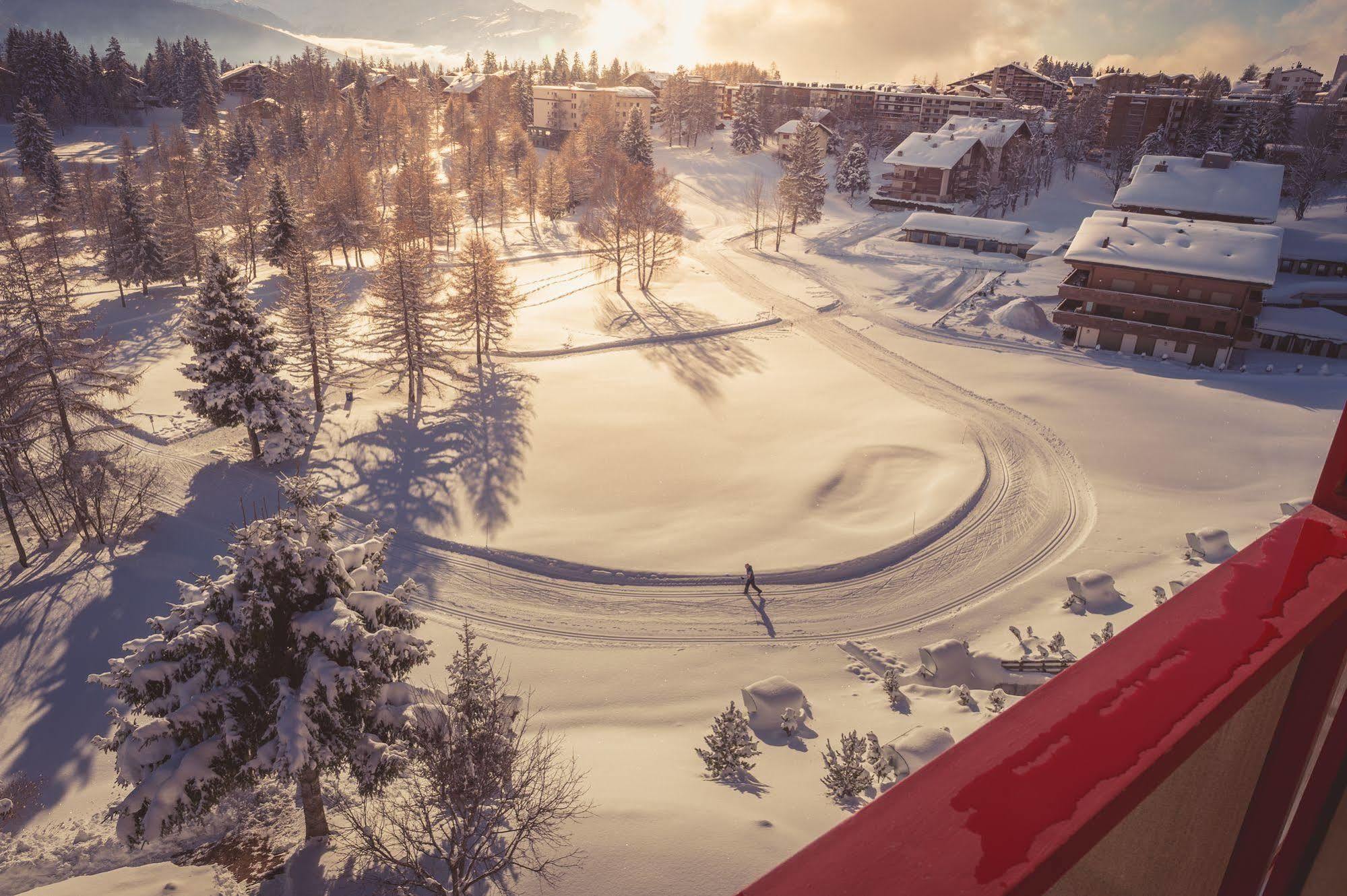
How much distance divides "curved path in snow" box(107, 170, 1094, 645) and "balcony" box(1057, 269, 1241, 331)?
18116mm

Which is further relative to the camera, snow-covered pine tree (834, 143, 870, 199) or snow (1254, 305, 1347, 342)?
snow-covered pine tree (834, 143, 870, 199)

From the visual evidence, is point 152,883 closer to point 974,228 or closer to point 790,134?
point 974,228

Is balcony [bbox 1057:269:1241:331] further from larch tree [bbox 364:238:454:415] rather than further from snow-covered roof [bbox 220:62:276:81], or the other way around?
snow-covered roof [bbox 220:62:276:81]

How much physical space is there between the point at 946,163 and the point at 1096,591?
220 ft

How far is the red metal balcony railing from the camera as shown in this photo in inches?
36.4

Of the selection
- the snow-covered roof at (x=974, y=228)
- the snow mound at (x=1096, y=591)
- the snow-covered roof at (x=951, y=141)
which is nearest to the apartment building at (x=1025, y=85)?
the snow-covered roof at (x=951, y=141)

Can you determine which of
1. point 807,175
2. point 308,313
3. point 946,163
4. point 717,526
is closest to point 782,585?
point 717,526

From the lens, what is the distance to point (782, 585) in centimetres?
2398

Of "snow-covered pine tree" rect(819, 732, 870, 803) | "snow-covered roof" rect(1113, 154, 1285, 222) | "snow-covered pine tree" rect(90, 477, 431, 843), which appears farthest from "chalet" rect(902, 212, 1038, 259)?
"snow-covered pine tree" rect(90, 477, 431, 843)

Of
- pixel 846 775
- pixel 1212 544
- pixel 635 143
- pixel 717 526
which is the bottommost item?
pixel 717 526

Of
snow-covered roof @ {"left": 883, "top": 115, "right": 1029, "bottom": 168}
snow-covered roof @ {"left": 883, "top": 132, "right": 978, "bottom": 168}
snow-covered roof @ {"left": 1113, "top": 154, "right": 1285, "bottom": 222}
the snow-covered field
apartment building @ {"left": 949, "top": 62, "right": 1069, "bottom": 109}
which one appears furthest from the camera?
apartment building @ {"left": 949, "top": 62, "right": 1069, "bottom": 109}

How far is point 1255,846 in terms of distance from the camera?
5.21 feet

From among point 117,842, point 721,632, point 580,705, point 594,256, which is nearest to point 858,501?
point 721,632

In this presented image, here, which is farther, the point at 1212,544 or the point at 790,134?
the point at 790,134
